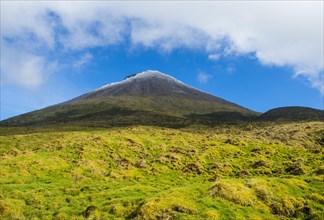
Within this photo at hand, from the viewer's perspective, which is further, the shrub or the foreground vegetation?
the shrub

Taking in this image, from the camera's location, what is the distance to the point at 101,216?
1331 inches

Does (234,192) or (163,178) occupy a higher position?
→ (163,178)

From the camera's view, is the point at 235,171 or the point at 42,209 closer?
the point at 42,209

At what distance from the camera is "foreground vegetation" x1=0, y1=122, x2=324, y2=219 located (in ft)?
115

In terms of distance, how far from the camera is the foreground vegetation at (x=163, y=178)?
3519 centimetres

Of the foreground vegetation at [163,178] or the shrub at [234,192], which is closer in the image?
the foreground vegetation at [163,178]

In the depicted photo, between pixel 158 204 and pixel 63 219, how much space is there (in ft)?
30.6

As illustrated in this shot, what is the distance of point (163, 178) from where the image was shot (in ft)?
205

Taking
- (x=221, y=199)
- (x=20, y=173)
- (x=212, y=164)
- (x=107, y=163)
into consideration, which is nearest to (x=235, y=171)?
(x=212, y=164)

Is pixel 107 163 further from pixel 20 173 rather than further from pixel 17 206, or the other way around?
pixel 17 206

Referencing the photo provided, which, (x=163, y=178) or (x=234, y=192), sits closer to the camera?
(x=234, y=192)

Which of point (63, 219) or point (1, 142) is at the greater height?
point (1, 142)

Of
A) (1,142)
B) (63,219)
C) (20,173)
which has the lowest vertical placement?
(63,219)

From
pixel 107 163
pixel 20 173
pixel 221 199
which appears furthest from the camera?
pixel 107 163
